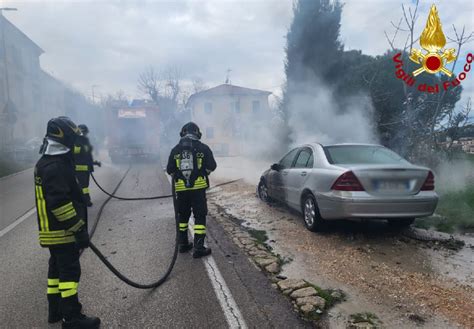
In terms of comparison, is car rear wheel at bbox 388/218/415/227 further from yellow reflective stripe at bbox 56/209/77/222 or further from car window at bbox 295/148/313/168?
yellow reflective stripe at bbox 56/209/77/222

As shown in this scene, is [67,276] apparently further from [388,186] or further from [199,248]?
[388,186]

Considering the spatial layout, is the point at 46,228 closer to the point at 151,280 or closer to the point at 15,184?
the point at 151,280

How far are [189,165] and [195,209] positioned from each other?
58 centimetres

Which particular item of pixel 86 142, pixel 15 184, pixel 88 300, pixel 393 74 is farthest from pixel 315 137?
pixel 15 184

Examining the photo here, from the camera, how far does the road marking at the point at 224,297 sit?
272cm

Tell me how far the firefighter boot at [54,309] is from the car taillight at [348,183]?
3.38 metres

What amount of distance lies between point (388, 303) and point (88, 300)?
273 cm

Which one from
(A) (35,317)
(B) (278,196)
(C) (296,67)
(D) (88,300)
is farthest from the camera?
(C) (296,67)

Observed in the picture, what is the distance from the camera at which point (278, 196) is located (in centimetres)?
651

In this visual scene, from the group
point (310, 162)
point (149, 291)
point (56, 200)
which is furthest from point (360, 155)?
point (56, 200)

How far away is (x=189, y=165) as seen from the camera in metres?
4.23

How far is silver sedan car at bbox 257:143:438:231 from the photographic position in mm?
4289

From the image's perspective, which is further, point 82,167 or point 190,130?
point 82,167

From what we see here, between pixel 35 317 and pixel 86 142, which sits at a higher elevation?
pixel 86 142
